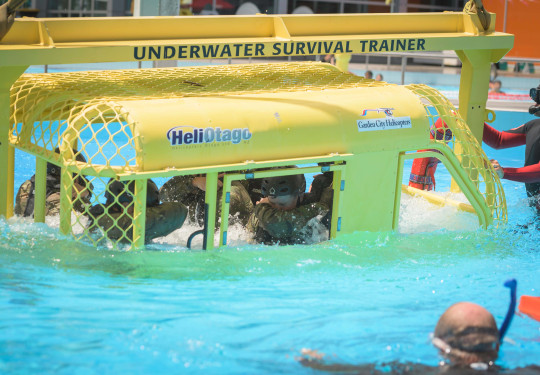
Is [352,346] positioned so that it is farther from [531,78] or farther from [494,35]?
[531,78]

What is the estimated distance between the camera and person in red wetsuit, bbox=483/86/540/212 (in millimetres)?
6656

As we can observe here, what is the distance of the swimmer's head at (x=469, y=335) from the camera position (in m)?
3.94

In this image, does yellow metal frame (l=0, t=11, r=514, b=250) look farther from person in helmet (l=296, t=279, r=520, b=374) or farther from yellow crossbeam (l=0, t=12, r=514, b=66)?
person in helmet (l=296, t=279, r=520, b=374)

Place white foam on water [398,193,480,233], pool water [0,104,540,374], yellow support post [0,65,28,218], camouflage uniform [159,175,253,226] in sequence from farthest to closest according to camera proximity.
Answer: white foam on water [398,193,480,233]
camouflage uniform [159,175,253,226]
yellow support post [0,65,28,218]
pool water [0,104,540,374]

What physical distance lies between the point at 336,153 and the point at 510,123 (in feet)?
25.0

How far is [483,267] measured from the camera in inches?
227

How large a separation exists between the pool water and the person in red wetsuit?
0.66 meters

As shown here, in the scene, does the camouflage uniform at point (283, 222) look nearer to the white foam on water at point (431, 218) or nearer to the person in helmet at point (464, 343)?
the white foam on water at point (431, 218)

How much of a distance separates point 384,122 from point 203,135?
1.49m

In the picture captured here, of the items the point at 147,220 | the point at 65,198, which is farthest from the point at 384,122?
the point at 65,198

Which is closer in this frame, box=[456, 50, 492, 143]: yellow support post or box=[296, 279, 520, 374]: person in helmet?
box=[296, 279, 520, 374]: person in helmet

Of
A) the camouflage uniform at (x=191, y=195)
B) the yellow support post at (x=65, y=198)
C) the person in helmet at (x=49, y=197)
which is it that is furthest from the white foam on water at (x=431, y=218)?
the yellow support post at (x=65, y=198)

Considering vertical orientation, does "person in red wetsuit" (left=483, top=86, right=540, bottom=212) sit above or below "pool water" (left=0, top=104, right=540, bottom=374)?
above

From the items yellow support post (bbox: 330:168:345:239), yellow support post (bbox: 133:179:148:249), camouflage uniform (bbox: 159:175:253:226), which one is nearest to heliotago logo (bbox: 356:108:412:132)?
yellow support post (bbox: 330:168:345:239)
